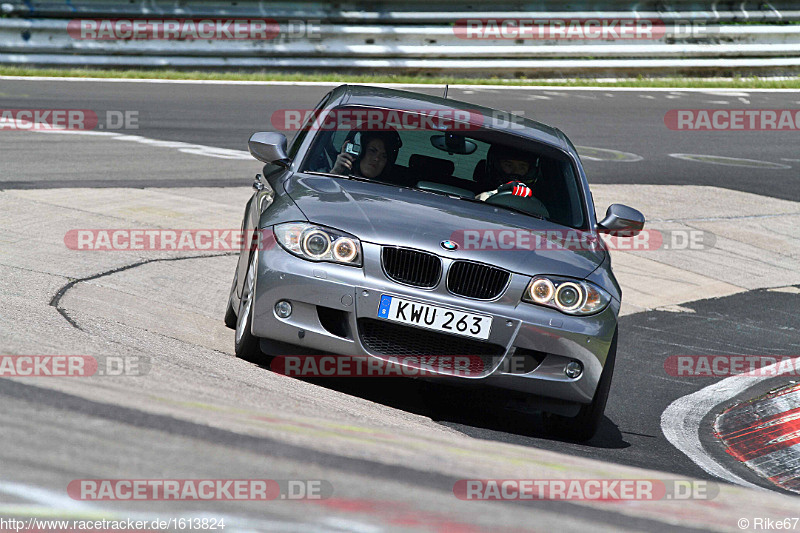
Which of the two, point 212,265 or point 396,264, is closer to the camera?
point 396,264

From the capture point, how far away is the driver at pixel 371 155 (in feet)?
21.1

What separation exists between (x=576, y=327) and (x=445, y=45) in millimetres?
18341

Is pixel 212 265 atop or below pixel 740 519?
below

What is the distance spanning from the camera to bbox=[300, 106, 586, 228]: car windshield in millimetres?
6457

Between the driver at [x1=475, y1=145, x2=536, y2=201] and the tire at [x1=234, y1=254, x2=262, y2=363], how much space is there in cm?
150

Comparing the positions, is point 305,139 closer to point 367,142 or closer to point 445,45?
point 367,142

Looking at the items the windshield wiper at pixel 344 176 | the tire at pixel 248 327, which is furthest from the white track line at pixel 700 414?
the tire at pixel 248 327

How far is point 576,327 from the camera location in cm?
545

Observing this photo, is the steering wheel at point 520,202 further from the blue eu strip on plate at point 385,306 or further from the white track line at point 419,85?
the white track line at point 419,85

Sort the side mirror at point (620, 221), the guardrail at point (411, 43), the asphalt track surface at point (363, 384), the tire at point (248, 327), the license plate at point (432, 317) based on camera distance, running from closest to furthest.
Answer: the asphalt track surface at point (363, 384) < the license plate at point (432, 317) < the tire at point (248, 327) < the side mirror at point (620, 221) < the guardrail at point (411, 43)

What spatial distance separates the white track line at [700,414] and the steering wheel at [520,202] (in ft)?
4.63

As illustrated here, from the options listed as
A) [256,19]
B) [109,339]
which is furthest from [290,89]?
[109,339]

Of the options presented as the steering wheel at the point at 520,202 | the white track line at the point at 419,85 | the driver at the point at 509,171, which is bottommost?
the white track line at the point at 419,85

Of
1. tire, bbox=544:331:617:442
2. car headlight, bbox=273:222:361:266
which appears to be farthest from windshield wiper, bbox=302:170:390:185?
tire, bbox=544:331:617:442
